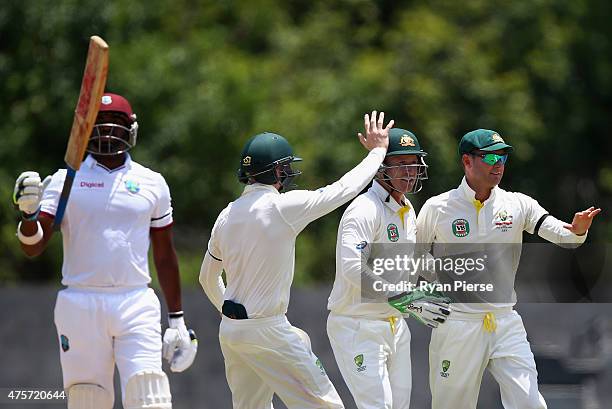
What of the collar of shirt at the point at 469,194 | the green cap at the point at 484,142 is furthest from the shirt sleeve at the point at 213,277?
the green cap at the point at 484,142

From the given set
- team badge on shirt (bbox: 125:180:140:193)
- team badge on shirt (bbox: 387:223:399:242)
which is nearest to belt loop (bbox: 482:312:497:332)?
team badge on shirt (bbox: 387:223:399:242)

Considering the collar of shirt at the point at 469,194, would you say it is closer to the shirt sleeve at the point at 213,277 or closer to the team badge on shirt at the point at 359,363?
the team badge on shirt at the point at 359,363

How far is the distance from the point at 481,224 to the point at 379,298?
852 millimetres

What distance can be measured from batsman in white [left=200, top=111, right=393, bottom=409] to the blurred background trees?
913 cm

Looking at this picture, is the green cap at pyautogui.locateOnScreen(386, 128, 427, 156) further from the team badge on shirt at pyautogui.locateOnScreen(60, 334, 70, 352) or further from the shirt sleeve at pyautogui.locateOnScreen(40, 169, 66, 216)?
the team badge on shirt at pyautogui.locateOnScreen(60, 334, 70, 352)

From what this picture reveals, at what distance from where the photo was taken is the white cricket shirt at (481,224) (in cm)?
729

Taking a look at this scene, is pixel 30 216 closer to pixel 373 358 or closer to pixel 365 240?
pixel 365 240

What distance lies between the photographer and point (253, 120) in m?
16.7

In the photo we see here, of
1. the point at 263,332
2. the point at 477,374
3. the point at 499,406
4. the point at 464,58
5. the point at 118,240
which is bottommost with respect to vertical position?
the point at 499,406

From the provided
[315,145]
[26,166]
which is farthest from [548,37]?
[26,166]

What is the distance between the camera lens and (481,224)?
729 centimetres

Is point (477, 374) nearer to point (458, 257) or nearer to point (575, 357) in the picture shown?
point (458, 257)

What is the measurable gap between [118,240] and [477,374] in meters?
2.35

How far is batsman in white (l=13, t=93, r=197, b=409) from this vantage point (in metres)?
6.12
